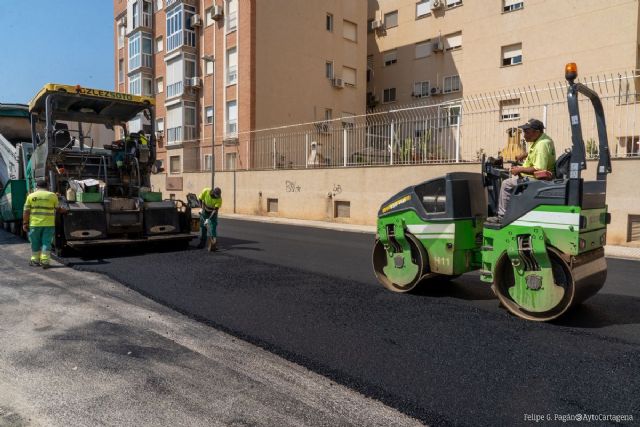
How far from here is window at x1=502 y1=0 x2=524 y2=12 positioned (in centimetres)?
2273

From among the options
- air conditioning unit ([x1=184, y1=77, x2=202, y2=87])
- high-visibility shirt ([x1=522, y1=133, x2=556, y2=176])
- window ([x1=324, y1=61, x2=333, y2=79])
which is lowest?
high-visibility shirt ([x1=522, y1=133, x2=556, y2=176])

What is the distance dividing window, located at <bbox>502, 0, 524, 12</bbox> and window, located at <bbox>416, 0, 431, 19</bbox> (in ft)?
16.4

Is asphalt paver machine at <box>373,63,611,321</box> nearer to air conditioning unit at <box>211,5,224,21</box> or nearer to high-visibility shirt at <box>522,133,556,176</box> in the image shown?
high-visibility shirt at <box>522,133,556,176</box>

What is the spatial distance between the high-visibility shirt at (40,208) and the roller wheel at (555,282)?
6.92 m

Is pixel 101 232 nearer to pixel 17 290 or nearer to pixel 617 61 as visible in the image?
pixel 17 290

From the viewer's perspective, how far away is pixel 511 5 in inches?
910

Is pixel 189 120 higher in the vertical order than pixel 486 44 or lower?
lower

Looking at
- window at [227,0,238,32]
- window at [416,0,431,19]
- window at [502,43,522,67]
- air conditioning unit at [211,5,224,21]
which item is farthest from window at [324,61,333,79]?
window at [502,43,522,67]

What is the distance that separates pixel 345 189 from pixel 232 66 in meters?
12.9

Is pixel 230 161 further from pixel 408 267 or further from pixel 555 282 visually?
pixel 555 282

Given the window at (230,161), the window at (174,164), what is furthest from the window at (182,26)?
the window at (230,161)

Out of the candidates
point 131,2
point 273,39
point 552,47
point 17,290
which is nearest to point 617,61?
point 552,47

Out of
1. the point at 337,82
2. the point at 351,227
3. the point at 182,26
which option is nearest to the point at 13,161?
the point at 351,227

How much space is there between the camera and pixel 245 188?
21.8m
